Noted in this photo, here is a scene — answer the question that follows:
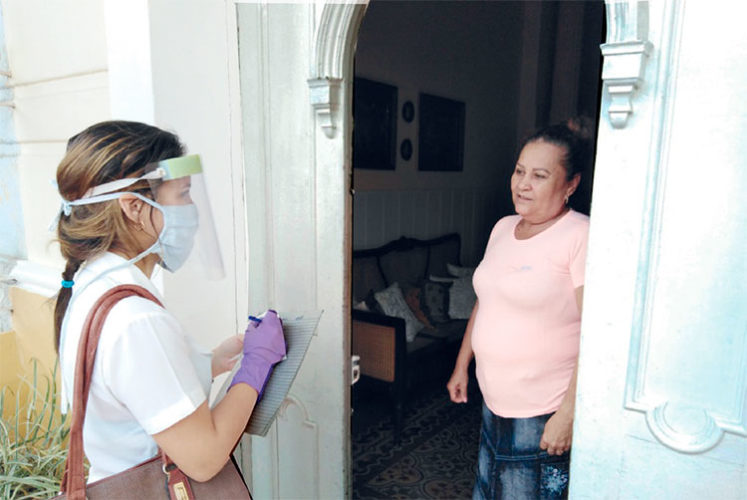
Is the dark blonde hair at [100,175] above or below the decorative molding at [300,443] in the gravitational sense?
above

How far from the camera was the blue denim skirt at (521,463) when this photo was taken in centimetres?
158

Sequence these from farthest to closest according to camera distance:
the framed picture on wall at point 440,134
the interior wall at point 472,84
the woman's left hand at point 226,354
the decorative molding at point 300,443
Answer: the framed picture on wall at point 440,134 → the interior wall at point 472,84 → the decorative molding at point 300,443 → the woman's left hand at point 226,354

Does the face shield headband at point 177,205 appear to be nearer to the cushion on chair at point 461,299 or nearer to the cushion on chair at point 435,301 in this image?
the cushion on chair at point 435,301

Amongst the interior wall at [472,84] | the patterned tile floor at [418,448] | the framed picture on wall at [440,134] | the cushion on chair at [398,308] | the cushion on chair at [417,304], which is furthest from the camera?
the framed picture on wall at [440,134]

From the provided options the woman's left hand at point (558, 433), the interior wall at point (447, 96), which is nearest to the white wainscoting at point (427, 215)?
the interior wall at point (447, 96)

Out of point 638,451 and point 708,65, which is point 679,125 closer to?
point 708,65

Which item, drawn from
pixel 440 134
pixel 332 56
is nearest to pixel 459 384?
pixel 332 56

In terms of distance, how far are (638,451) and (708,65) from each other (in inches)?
35.4

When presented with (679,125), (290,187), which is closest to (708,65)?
(679,125)

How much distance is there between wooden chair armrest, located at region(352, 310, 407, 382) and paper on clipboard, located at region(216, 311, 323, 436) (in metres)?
1.85

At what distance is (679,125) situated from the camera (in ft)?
3.57

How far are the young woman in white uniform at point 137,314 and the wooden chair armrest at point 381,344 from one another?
2.03 m

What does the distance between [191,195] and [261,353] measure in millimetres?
414

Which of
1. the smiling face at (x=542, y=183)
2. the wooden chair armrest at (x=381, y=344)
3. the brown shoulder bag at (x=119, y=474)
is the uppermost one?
the smiling face at (x=542, y=183)
